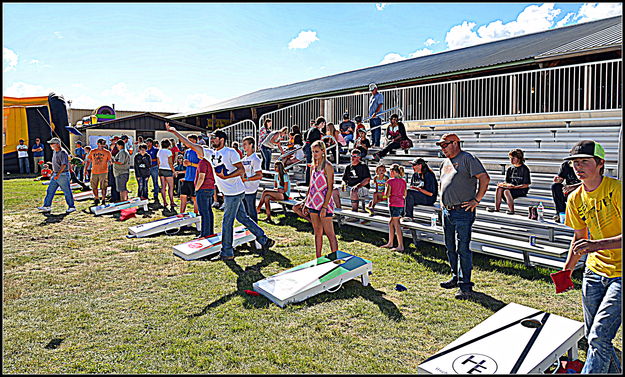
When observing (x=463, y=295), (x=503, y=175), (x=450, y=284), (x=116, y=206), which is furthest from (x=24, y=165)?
(x=463, y=295)

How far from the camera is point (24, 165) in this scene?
2392 cm

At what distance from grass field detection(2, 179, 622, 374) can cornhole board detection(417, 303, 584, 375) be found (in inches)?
17.3

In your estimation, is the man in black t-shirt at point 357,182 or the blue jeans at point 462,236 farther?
the man in black t-shirt at point 357,182

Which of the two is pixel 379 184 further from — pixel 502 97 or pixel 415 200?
pixel 502 97

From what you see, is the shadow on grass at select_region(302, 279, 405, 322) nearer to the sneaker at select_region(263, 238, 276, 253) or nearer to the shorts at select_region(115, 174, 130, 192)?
the sneaker at select_region(263, 238, 276, 253)

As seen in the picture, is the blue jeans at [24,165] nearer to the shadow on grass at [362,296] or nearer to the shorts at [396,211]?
the shorts at [396,211]

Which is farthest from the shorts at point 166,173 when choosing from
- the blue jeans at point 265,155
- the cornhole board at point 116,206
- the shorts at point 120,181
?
the blue jeans at point 265,155

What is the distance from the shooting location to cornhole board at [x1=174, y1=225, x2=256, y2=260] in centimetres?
726

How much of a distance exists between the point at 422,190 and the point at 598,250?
5.29m

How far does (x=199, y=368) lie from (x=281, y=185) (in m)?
7.52

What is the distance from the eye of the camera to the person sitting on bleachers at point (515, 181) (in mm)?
7699

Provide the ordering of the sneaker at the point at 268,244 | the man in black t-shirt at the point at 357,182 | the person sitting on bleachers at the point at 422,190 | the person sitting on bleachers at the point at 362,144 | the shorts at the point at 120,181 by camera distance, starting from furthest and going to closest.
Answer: the shorts at the point at 120,181, the person sitting on bleachers at the point at 362,144, the man in black t-shirt at the point at 357,182, the person sitting on bleachers at the point at 422,190, the sneaker at the point at 268,244

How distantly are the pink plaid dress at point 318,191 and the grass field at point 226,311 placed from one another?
117cm

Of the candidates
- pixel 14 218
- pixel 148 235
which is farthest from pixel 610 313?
pixel 14 218
